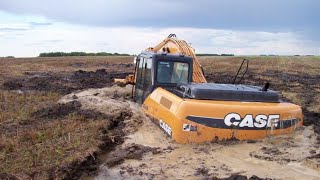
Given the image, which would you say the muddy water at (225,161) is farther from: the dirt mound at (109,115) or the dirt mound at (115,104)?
the dirt mound at (115,104)

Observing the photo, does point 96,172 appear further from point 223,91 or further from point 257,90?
point 257,90

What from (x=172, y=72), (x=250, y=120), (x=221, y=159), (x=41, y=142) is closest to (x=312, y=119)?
(x=250, y=120)

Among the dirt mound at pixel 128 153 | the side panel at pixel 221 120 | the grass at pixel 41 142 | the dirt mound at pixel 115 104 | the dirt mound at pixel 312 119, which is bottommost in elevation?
the dirt mound at pixel 128 153

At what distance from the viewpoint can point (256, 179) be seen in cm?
702

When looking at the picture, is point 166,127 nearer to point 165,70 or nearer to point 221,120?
point 221,120

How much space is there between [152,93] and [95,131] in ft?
5.75

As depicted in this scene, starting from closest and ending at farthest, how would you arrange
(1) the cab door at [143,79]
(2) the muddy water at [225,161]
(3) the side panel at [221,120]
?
(2) the muddy water at [225,161] < (3) the side panel at [221,120] < (1) the cab door at [143,79]

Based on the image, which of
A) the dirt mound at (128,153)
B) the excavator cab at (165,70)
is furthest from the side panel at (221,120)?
the excavator cab at (165,70)

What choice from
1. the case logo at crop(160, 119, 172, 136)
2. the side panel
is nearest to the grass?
the case logo at crop(160, 119, 172, 136)

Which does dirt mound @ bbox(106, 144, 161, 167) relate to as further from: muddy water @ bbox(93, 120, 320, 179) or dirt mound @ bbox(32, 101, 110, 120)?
dirt mound @ bbox(32, 101, 110, 120)

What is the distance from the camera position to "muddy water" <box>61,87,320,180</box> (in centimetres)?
761

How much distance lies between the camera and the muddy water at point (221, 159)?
7613 millimetres

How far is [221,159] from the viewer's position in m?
8.38

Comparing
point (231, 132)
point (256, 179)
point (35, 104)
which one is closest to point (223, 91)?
point (231, 132)
